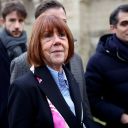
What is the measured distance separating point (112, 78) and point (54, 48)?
3.44ft

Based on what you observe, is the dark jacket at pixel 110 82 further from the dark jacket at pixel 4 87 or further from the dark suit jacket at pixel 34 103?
the dark suit jacket at pixel 34 103

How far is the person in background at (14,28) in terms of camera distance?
431 cm

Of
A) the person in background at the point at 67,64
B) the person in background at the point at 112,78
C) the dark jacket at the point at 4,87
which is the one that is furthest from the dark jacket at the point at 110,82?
the dark jacket at the point at 4,87

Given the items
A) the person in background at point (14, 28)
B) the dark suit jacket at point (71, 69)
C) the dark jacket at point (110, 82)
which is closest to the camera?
the dark suit jacket at point (71, 69)

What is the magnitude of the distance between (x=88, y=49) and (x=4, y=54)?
8.29m

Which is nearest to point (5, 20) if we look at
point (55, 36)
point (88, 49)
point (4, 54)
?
point (4, 54)

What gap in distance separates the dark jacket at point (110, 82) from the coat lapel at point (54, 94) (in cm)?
99

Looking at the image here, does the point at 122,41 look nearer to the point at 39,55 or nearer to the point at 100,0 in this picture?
the point at 39,55

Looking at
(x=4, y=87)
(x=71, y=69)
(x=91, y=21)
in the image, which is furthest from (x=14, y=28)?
(x=91, y=21)

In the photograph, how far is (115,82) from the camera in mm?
3908

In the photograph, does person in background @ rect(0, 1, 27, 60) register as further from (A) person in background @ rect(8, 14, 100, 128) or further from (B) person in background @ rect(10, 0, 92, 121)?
(A) person in background @ rect(8, 14, 100, 128)

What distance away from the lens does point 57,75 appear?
9.89 ft

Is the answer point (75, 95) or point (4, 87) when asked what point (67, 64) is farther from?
point (4, 87)

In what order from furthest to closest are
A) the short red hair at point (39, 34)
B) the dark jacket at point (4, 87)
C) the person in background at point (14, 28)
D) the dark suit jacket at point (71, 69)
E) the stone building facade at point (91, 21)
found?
the stone building facade at point (91, 21) → the person in background at point (14, 28) → the dark jacket at point (4, 87) → the dark suit jacket at point (71, 69) → the short red hair at point (39, 34)
